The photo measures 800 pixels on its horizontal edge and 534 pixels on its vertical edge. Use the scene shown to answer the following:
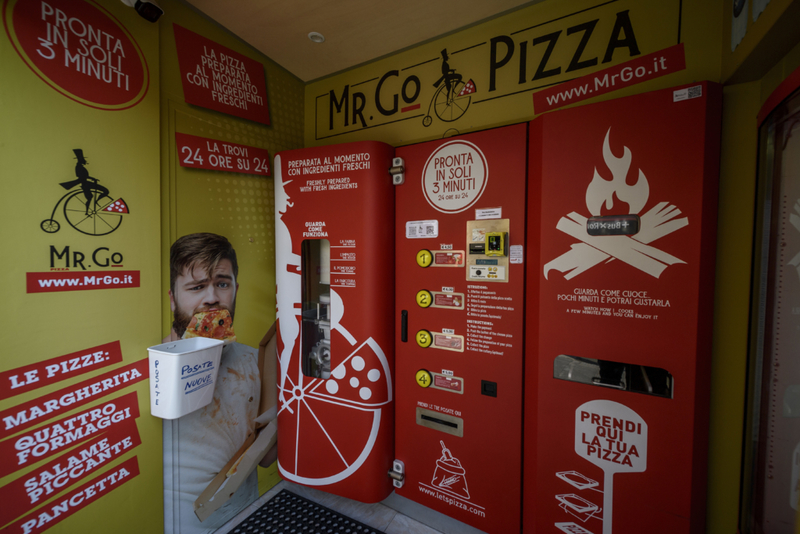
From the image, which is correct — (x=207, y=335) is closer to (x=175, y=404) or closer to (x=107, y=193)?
(x=175, y=404)

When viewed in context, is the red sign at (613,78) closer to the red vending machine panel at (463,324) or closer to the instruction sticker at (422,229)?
the red vending machine panel at (463,324)

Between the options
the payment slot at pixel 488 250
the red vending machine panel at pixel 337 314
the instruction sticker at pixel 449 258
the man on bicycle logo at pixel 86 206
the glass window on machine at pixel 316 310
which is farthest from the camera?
the glass window on machine at pixel 316 310

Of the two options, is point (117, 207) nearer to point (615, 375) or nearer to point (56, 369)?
point (56, 369)

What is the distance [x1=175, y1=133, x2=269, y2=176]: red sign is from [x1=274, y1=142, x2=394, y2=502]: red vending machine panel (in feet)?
0.90

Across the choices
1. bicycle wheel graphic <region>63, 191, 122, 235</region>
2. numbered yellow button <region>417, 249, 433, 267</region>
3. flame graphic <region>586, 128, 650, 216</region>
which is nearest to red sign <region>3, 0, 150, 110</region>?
bicycle wheel graphic <region>63, 191, 122, 235</region>

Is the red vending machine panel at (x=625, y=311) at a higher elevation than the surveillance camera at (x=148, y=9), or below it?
below

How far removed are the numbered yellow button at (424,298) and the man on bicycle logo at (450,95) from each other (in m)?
1.11

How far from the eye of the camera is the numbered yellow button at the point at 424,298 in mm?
1868

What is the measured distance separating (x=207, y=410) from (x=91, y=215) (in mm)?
1278

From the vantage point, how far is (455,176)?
180cm

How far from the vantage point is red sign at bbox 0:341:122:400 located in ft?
4.25

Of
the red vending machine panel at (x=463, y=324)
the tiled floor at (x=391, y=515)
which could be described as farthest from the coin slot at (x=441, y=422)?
the tiled floor at (x=391, y=515)

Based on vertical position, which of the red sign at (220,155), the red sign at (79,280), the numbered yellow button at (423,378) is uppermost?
the red sign at (220,155)

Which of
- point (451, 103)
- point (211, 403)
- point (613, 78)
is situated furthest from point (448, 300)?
point (211, 403)
